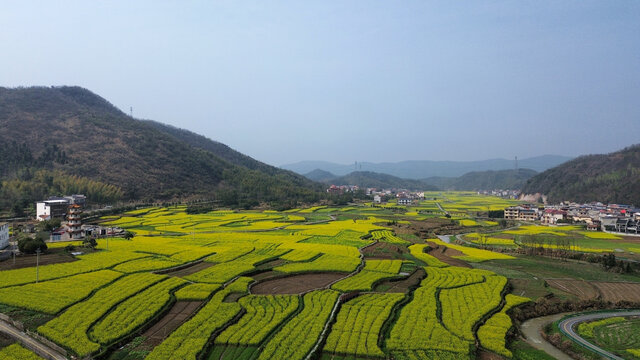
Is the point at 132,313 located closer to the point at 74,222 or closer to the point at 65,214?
the point at 74,222

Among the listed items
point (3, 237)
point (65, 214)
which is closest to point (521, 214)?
point (65, 214)

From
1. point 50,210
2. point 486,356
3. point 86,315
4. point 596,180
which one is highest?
point 596,180

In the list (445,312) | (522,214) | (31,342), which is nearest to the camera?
(31,342)

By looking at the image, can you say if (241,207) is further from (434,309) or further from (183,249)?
(434,309)

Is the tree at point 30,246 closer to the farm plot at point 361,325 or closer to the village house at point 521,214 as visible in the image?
the farm plot at point 361,325

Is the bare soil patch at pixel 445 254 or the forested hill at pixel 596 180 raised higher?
the forested hill at pixel 596 180

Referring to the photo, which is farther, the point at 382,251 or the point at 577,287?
the point at 382,251

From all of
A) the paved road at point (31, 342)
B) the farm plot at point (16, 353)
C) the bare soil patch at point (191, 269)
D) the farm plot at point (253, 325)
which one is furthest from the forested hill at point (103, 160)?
the farm plot at point (253, 325)
